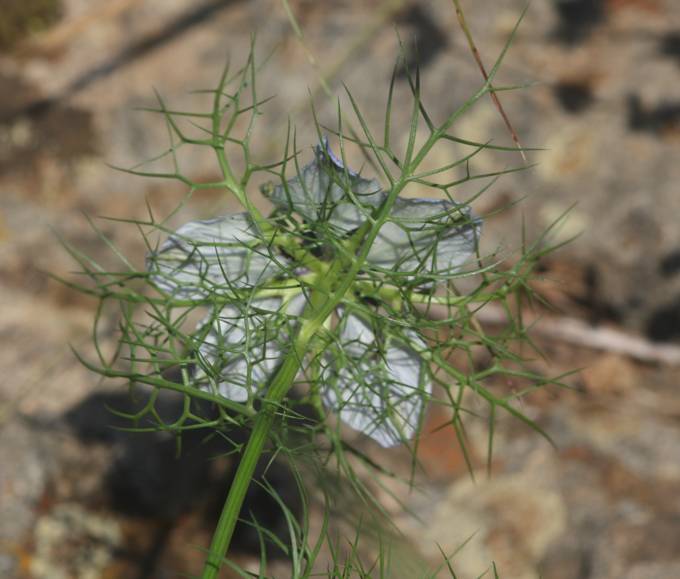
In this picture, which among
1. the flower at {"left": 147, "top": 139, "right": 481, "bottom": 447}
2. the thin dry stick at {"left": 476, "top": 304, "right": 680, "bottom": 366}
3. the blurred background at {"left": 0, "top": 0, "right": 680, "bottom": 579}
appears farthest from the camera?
the thin dry stick at {"left": 476, "top": 304, "right": 680, "bottom": 366}

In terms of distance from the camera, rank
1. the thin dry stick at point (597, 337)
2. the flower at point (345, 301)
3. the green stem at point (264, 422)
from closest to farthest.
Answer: the green stem at point (264, 422) < the flower at point (345, 301) < the thin dry stick at point (597, 337)

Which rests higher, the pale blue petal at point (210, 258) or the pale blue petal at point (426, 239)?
the pale blue petal at point (426, 239)

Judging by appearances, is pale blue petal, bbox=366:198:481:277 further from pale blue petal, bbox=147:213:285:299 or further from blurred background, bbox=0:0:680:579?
blurred background, bbox=0:0:680:579

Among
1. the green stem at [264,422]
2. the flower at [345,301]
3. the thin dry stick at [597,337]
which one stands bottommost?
the green stem at [264,422]

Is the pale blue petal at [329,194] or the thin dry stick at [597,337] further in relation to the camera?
the thin dry stick at [597,337]

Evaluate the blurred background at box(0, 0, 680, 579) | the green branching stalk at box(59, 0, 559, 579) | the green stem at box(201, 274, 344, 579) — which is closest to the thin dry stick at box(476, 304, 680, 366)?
the blurred background at box(0, 0, 680, 579)

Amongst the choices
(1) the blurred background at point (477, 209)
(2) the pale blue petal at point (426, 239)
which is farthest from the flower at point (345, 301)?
(1) the blurred background at point (477, 209)

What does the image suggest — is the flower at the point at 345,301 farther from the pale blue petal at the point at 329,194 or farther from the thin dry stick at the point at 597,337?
the thin dry stick at the point at 597,337

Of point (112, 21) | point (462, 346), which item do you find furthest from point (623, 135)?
point (112, 21)
